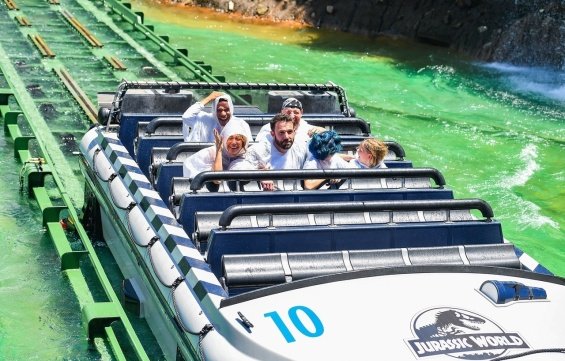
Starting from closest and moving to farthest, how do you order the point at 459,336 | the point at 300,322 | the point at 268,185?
the point at 459,336
the point at 300,322
the point at 268,185

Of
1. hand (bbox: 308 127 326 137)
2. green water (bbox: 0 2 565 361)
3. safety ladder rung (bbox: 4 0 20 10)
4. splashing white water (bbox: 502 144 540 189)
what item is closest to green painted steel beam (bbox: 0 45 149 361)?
green water (bbox: 0 2 565 361)

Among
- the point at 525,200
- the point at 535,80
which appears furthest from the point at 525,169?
the point at 535,80

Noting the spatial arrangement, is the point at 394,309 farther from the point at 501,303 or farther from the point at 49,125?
the point at 49,125

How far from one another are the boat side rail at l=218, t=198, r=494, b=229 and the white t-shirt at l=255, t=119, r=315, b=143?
115 cm

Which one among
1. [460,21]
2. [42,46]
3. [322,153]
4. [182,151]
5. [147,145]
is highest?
[322,153]

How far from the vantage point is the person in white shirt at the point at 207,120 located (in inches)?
282

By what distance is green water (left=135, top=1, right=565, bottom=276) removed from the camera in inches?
440

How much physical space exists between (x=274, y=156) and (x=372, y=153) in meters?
0.63

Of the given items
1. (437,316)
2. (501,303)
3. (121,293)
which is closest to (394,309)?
(437,316)

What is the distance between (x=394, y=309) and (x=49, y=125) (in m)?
7.02

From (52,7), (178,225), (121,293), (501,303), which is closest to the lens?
(501,303)

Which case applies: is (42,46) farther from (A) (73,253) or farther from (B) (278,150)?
(B) (278,150)

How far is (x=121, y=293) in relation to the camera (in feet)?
Result: 23.0

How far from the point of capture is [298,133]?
7.13 m
